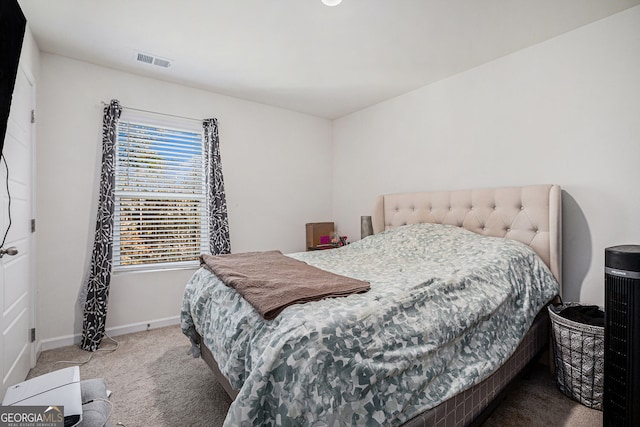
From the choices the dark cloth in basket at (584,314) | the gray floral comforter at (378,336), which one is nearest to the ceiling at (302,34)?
the gray floral comforter at (378,336)

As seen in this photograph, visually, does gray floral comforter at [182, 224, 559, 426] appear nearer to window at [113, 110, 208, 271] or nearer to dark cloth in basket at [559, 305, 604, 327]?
dark cloth in basket at [559, 305, 604, 327]

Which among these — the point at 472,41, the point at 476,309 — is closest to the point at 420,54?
the point at 472,41

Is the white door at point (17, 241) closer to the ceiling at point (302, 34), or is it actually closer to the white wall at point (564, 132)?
the ceiling at point (302, 34)

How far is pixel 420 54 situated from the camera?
8.43 ft

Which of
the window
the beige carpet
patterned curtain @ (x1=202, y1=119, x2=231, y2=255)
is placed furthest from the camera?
patterned curtain @ (x1=202, y1=119, x2=231, y2=255)

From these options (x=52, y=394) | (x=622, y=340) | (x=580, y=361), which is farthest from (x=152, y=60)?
(x=580, y=361)

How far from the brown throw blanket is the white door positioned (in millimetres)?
1134

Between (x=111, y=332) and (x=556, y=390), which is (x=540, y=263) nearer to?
(x=556, y=390)

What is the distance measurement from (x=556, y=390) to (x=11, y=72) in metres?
3.48

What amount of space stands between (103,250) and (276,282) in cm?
209

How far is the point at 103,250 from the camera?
271cm

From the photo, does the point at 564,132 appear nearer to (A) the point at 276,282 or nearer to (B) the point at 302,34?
(B) the point at 302,34

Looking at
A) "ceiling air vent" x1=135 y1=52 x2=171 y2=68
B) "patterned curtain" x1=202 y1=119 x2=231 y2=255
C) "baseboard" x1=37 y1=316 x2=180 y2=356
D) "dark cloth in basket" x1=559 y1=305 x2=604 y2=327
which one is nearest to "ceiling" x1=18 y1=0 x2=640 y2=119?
"ceiling air vent" x1=135 y1=52 x2=171 y2=68

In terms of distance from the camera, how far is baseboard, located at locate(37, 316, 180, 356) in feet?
8.46
